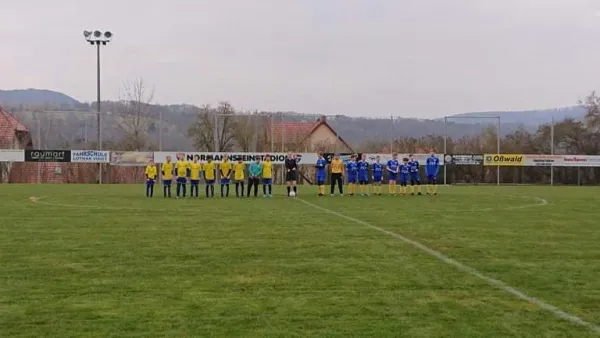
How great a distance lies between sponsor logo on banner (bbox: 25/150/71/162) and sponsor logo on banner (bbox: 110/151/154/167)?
2.74 m

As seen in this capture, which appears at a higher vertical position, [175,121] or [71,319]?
[175,121]

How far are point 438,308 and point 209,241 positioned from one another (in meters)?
5.59

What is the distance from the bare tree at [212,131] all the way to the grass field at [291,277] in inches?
1220

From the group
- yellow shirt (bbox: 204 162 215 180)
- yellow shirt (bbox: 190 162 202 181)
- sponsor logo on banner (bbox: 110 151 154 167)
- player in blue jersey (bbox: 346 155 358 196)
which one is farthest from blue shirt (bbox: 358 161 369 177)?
sponsor logo on banner (bbox: 110 151 154 167)

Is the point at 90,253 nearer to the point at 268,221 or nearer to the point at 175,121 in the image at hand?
the point at 268,221

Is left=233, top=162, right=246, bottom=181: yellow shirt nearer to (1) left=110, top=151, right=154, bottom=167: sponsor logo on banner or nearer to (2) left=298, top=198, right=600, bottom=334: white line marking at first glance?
(2) left=298, top=198, right=600, bottom=334: white line marking

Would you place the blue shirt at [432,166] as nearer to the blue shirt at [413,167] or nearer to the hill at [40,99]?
the blue shirt at [413,167]

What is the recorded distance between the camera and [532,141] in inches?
1884

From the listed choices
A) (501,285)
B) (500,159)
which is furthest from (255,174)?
(500,159)

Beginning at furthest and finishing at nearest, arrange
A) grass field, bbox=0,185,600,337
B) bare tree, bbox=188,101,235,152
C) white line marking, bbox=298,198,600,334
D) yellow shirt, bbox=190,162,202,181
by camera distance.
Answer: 1. bare tree, bbox=188,101,235,152
2. yellow shirt, bbox=190,162,202,181
3. white line marking, bbox=298,198,600,334
4. grass field, bbox=0,185,600,337

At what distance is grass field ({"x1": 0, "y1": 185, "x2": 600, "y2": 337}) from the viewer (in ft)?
19.6

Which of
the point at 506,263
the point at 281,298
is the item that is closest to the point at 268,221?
the point at 506,263

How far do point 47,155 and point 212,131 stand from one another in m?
11.8

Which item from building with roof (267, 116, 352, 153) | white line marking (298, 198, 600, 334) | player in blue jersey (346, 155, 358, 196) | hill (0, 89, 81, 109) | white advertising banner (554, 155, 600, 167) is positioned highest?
hill (0, 89, 81, 109)
